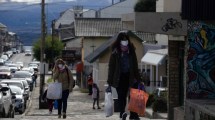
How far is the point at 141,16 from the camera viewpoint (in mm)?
14625

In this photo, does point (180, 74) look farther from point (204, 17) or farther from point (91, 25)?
point (91, 25)

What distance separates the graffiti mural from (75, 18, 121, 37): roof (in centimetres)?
4183

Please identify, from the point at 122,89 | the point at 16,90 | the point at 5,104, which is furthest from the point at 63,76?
the point at 16,90

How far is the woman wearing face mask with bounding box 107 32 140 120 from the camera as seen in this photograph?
514 inches

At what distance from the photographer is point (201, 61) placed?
12906 mm

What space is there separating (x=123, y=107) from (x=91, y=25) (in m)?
42.8

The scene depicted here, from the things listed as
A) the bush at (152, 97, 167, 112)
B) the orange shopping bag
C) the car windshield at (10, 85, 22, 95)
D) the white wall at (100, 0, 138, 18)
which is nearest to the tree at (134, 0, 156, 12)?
the car windshield at (10, 85, 22, 95)

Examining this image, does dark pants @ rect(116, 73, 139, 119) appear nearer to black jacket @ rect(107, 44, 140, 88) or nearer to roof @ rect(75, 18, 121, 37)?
black jacket @ rect(107, 44, 140, 88)

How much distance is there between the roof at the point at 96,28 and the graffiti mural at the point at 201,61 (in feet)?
137

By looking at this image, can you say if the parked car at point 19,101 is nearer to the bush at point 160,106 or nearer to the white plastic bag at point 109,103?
the bush at point 160,106

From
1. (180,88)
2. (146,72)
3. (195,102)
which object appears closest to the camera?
(195,102)

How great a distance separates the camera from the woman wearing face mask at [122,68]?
1306 centimetres

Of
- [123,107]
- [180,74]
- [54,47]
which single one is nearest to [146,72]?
[180,74]

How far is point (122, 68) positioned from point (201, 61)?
160 centimetres
